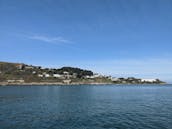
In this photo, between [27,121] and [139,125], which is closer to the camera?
[139,125]

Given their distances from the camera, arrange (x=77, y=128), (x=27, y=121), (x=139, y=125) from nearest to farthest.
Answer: (x=77, y=128)
(x=139, y=125)
(x=27, y=121)

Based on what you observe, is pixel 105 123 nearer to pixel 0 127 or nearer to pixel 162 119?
pixel 162 119

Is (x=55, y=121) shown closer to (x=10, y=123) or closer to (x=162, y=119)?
(x=10, y=123)

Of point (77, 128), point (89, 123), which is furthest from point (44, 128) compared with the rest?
point (89, 123)

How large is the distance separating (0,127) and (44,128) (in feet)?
25.7

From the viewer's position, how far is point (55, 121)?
161 ft

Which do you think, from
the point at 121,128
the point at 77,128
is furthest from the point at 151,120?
the point at 77,128

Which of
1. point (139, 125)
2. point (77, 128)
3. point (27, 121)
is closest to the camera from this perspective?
point (77, 128)

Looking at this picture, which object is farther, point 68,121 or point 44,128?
point 68,121

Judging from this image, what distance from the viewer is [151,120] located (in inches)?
1949

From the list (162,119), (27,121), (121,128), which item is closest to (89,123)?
(121,128)

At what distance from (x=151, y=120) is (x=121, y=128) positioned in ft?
33.5

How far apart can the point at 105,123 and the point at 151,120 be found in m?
10.3

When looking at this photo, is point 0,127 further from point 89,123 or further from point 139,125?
point 139,125
